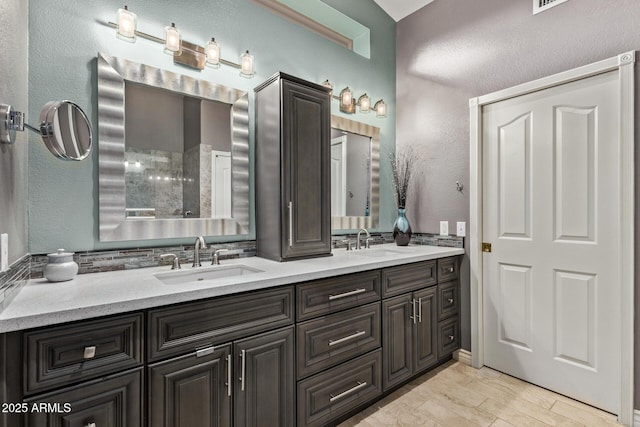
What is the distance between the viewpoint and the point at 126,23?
162 cm

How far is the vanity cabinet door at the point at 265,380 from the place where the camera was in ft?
4.52

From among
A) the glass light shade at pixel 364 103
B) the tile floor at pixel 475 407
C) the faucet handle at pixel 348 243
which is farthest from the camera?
the glass light shade at pixel 364 103

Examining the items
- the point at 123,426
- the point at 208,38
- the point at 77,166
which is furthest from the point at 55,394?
the point at 208,38

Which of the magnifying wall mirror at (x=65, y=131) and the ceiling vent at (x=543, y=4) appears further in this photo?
the ceiling vent at (x=543, y=4)

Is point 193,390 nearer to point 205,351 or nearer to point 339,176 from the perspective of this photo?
point 205,351

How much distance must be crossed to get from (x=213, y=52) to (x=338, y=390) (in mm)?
2141

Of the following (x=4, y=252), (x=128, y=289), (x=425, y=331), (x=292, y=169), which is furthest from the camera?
(x=425, y=331)

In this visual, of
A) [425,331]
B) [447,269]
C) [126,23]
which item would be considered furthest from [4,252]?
[447,269]

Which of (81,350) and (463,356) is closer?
(81,350)

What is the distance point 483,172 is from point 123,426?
269 cm

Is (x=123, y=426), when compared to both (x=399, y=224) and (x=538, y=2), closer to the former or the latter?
(x=399, y=224)

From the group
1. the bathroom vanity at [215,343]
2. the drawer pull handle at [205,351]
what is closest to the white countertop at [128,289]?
the bathroom vanity at [215,343]

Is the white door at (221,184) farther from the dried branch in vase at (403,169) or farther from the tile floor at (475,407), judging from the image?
the dried branch in vase at (403,169)

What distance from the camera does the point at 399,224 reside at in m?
2.86
